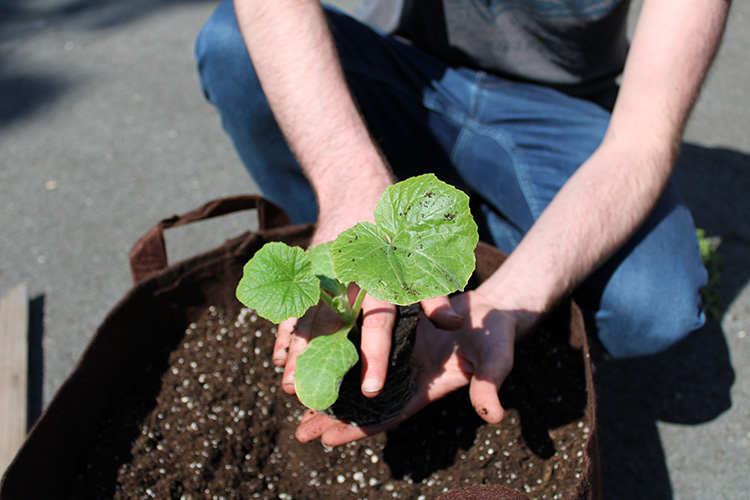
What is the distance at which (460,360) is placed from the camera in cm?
110

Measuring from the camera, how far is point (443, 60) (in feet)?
5.68

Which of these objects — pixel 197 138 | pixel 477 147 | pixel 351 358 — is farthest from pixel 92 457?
pixel 197 138

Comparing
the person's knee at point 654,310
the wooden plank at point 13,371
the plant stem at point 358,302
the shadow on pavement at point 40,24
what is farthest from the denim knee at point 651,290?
the shadow on pavement at point 40,24

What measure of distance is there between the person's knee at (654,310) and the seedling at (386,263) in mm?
785

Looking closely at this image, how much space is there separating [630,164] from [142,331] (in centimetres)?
113

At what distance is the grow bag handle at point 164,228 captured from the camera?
3.86ft

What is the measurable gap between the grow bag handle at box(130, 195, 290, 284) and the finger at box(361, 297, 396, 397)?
435 millimetres

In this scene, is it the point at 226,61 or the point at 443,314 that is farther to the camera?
the point at 226,61

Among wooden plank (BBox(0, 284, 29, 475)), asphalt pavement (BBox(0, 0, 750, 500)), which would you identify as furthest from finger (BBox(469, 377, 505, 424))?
wooden plank (BBox(0, 284, 29, 475))

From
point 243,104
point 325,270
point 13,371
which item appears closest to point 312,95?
point 243,104

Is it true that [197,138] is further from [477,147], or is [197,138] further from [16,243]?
[477,147]

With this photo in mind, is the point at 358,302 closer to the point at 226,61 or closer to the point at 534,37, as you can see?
the point at 226,61

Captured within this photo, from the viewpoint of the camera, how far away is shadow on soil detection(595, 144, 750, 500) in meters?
1.46

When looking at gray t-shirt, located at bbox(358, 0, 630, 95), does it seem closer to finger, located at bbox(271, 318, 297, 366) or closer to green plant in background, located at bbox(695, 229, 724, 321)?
green plant in background, located at bbox(695, 229, 724, 321)
